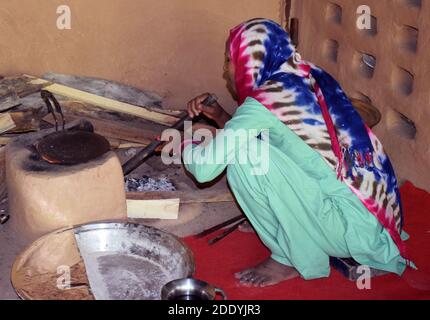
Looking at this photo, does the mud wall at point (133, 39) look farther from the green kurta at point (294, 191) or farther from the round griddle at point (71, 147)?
the green kurta at point (294, 191)

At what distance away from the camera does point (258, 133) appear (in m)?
3.16

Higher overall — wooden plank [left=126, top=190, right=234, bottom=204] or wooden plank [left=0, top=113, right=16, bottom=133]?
wooden plank [left=0, top=113, right=16, bottom=133]

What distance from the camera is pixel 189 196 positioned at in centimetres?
434

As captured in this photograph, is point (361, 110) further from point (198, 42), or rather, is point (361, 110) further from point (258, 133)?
point (198, 42)

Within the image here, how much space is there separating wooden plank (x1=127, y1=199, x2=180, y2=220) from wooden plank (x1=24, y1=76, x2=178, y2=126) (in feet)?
3.18

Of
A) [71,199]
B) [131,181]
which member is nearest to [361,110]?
[131,181]

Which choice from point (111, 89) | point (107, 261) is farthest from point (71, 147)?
point (111, 89)

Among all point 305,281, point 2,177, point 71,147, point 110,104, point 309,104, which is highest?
point 309,104

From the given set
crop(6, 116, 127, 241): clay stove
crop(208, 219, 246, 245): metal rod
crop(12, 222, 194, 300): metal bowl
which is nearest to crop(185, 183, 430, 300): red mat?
crop(208, 219, 246, 245): metal rod

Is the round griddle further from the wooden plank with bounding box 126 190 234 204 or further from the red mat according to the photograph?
the red mat

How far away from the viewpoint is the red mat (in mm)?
3355

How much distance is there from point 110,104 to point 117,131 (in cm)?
30

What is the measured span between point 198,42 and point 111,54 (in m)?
0.71

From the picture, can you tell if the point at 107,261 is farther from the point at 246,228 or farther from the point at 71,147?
the point at 246,228
